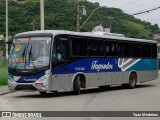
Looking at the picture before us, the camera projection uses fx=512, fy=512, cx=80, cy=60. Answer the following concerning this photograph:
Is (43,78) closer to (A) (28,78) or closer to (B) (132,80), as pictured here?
(A) (28,78)

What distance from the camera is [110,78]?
27.3 m

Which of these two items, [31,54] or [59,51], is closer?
[31,54]

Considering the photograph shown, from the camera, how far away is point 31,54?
864 inches

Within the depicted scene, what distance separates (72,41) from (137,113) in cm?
882

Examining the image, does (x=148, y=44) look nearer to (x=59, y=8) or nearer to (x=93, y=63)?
(x=93, y=63)

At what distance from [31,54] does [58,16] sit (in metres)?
48.5

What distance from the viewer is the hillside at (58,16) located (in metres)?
70.2

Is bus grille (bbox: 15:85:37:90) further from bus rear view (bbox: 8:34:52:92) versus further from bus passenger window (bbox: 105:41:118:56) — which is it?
bus passenger window (bbox: 105:41:118:56)

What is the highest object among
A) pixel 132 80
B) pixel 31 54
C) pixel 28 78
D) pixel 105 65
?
pixel 31 54

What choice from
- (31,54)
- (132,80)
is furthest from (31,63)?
(132,80)

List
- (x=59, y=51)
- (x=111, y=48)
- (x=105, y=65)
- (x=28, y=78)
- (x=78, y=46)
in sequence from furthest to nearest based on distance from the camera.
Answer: (x=111, y=48) → (x=105, y=65) → (x=78, y=46) → (x=59, y=51) → (x=28, y=78)

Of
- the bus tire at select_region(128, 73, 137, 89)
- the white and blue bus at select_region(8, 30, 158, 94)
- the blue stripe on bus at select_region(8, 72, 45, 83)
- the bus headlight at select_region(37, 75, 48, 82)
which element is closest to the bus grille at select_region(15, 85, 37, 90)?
the white and blue bus at select_region(8, 30, 158, 94)

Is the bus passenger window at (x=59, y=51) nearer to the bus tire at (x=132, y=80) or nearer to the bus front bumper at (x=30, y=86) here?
the bus front bumper at (x=30, y=86)

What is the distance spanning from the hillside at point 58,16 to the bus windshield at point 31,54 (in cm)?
4312
